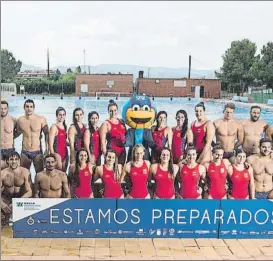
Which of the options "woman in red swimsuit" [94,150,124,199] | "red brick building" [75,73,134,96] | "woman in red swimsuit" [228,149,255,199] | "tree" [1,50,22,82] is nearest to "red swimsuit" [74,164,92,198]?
"woman in red swimsuit" [94,150,124,199]

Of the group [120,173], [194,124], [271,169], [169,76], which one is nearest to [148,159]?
[120,173]

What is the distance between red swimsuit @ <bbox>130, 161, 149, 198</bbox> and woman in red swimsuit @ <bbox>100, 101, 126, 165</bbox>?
1.11 ft

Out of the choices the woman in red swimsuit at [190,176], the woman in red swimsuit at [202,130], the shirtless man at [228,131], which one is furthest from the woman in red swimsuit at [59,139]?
the shirtless man at [228,131]

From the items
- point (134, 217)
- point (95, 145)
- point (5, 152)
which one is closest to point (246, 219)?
point (134, 217)

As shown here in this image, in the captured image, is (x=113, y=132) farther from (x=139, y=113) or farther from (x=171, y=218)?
(x=171, y=218)

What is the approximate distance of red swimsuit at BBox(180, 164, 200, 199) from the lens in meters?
5.43

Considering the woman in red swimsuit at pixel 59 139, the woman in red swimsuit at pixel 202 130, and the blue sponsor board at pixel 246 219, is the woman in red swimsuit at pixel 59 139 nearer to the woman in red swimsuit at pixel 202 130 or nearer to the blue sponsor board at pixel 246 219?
the woman in red swimsuit at pixel 202 130

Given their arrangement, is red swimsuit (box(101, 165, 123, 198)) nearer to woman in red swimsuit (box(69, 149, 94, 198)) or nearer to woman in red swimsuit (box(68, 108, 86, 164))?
woman in red swimsuit (box(69, 149, 94, 198))

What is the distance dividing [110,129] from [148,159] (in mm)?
626

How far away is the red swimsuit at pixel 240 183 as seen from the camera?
547cm

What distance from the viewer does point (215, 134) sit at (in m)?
5.48

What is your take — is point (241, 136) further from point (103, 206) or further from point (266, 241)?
point (103, 206)

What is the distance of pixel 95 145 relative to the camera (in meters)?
5.43

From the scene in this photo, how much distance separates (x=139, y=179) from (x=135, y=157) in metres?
0.28
